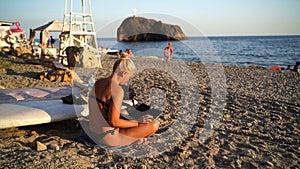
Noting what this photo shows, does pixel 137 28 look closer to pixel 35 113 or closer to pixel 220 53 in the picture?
pixel 35 113

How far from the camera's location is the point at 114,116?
368cm

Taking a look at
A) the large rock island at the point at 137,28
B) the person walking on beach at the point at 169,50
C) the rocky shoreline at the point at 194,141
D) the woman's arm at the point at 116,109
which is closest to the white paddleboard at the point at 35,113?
the rocky shoreline at the point at 194,141

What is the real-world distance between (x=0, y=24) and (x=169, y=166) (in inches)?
775

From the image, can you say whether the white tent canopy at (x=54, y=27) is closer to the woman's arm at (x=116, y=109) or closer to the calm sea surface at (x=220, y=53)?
the calm sea surface at (x=220, y=53)

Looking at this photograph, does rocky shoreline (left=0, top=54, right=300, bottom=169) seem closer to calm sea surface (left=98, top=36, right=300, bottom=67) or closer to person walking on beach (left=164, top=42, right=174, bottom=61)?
calm sea surface (left=98, top=36, right=300, bottom=67)

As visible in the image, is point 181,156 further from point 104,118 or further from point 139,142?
point 104,118

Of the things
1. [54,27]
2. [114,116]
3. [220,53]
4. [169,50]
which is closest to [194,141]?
[114,116]

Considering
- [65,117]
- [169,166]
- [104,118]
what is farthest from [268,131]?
[65,117]

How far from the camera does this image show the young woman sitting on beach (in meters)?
3.61

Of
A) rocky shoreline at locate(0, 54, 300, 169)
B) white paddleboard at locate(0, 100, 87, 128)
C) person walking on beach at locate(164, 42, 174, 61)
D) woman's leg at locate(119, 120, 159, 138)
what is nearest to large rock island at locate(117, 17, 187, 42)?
person walking on beach at locate(164, 42, 174, 61)

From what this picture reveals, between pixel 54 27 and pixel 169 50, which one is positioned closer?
pixel 54 27

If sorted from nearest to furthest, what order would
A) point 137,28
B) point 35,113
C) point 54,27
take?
1. point 35,113
2. point 137,28
3. point 54,27

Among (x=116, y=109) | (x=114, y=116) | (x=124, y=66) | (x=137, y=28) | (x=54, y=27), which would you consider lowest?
(x=114, y=116)

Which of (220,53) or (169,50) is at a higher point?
(169,50)
